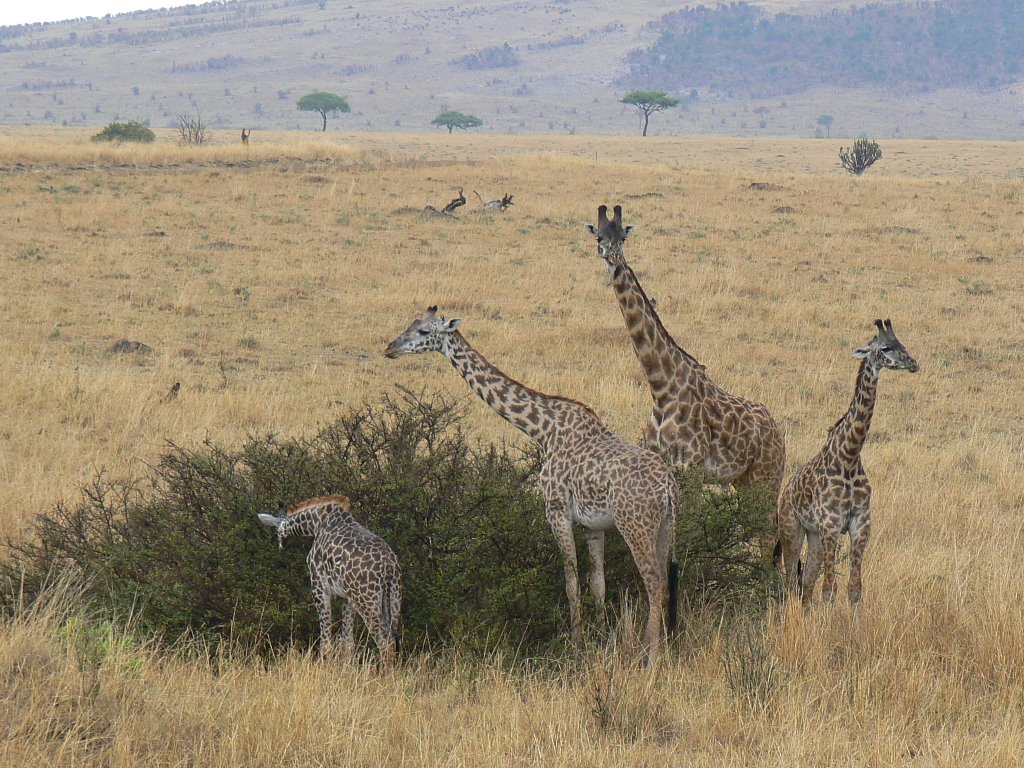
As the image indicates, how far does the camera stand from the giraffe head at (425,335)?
6820 mm

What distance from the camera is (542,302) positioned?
62.0ft

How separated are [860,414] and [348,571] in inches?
109

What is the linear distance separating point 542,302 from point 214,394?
7693mm

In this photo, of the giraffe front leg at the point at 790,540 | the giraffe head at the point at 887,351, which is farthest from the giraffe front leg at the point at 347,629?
the giraffe head at the point at 887,351

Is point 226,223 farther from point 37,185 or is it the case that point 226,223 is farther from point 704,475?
point 704,475

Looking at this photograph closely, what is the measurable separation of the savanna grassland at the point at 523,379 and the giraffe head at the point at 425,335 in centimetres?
192

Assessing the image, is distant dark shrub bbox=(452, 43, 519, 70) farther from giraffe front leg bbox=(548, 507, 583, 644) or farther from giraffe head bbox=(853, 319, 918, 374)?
giraffe front leg bbox=(548, 507, 583, 644)

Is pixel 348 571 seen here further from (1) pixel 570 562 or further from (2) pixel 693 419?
(2) pixel 693 419

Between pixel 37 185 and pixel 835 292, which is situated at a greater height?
pixel 37 185

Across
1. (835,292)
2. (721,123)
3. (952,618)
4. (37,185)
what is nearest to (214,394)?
(952,618)

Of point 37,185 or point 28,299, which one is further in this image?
point 37,185

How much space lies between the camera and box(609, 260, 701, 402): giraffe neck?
759 cm

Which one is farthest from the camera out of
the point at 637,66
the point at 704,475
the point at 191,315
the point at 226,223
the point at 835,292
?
the point at 637,66

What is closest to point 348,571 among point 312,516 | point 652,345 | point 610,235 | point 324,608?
point 324,608
